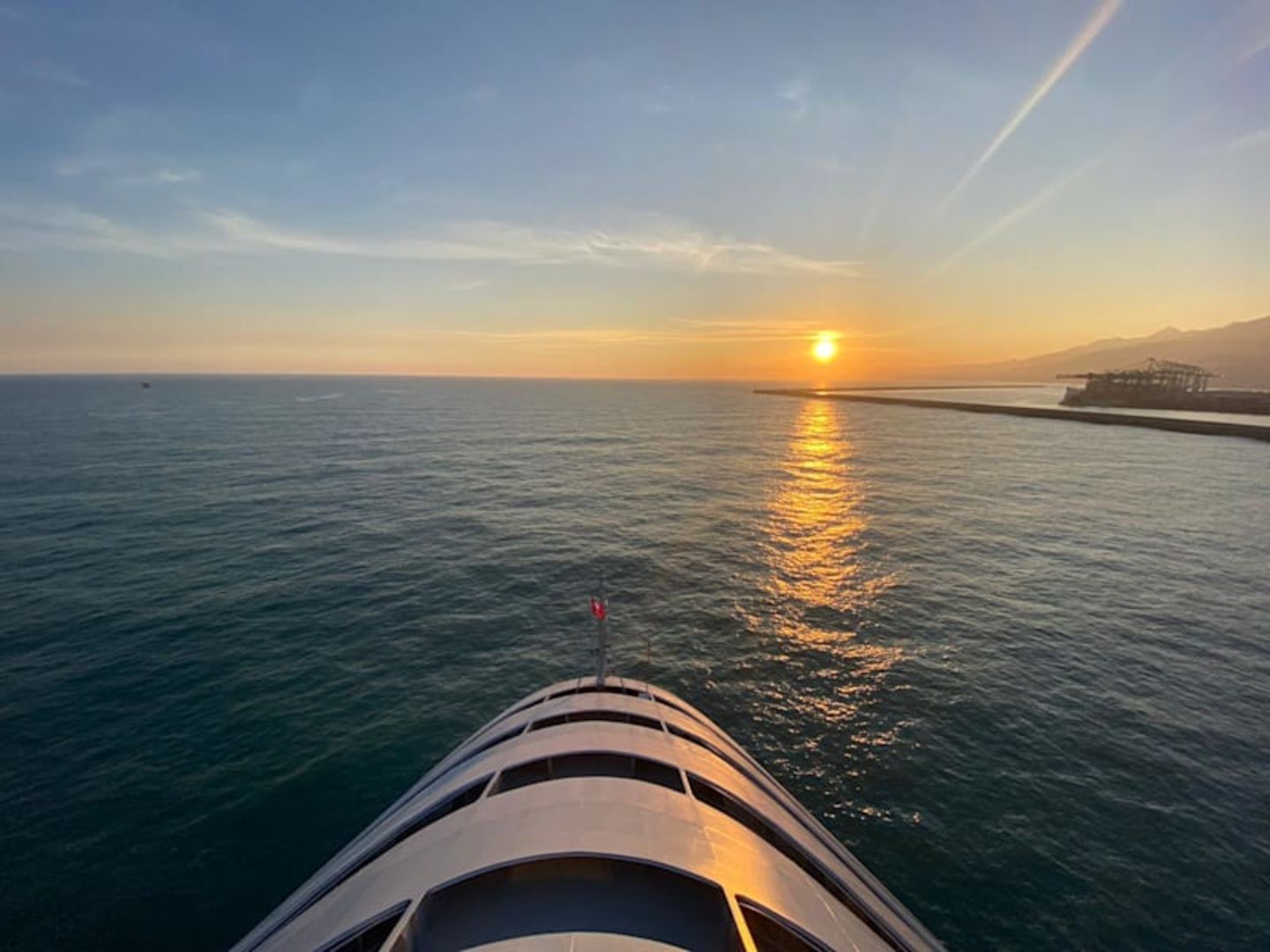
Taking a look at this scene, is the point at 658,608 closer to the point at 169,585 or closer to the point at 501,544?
the point at 501,544

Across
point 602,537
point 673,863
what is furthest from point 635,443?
point 673,863

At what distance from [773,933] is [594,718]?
1020 centimetres

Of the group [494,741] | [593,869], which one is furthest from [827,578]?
[593,869]

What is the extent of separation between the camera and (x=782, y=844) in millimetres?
14773

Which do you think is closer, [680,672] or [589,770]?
[589,770]

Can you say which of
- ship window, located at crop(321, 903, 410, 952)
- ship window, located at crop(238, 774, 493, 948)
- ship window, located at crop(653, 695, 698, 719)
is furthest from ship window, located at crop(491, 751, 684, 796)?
ship window, located at crop(653, 695, 698, 719)

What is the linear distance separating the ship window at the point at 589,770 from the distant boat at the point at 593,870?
6 cm

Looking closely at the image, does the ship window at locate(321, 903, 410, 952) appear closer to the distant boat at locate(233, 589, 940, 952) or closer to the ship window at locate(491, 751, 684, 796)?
the distant boat at locate(233, 589, 940, 952)

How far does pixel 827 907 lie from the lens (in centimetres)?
1209

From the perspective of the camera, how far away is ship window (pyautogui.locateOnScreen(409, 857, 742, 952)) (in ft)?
32.0

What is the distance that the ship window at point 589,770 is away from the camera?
1555cm

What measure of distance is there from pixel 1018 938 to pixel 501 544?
150 ft

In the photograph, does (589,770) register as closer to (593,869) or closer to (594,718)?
(594,718)

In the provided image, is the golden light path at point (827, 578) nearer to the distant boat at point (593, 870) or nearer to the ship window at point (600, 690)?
the ship window at point (600, 690)
